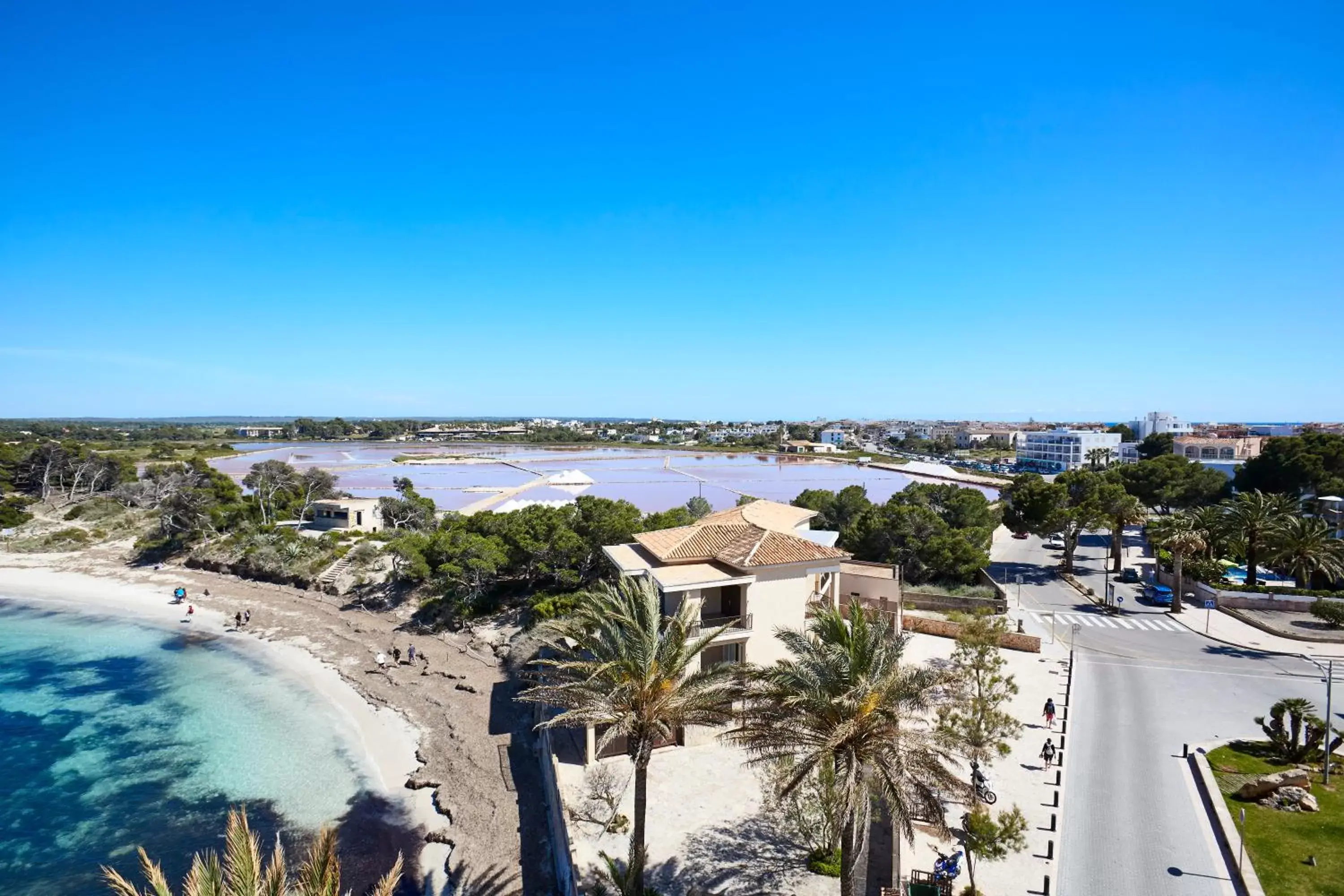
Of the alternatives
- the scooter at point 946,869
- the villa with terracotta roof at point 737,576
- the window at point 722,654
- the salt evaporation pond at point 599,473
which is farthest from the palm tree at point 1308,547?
the scooter at point 946,869

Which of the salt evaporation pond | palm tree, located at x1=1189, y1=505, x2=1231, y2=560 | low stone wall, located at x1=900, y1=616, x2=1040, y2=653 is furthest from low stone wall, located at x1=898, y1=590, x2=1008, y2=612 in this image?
the salt evaporation pond

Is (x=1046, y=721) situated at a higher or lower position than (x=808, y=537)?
lower

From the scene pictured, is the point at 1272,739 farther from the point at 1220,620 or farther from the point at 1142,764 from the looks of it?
the point at 1220,620

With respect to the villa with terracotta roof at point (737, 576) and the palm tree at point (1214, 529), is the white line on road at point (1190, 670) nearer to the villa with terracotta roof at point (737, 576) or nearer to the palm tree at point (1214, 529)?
the palm tree at point (1214, 529)

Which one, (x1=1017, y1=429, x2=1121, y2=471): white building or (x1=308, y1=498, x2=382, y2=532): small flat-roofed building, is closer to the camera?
(x1=308, y1=498, x2=382, y2=532): small flat-roofed building

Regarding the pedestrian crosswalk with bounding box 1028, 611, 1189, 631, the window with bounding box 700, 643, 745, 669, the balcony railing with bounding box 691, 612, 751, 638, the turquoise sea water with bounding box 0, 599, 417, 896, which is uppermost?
the balcony railing with bounding box 691, 612, 751, 638

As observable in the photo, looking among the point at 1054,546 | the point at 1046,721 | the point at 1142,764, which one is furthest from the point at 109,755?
the point at 1054,546

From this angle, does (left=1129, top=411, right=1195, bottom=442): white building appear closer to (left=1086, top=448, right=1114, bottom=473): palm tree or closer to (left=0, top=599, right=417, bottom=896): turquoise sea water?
(left=1086, top=448, right=1114, bottom=473): palm tree
